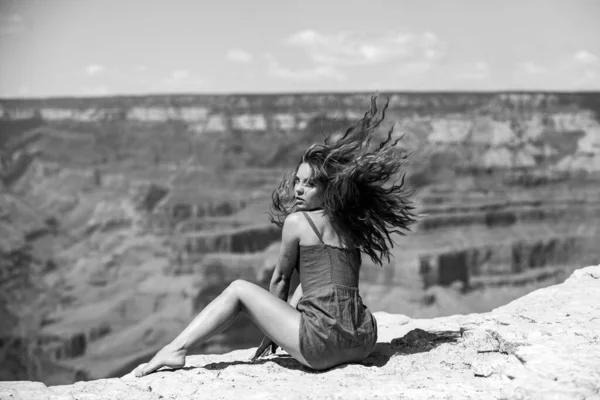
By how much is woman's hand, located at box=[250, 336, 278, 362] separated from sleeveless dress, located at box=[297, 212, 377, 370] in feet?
1.75

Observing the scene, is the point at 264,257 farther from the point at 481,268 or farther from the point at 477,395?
the point at 477,395

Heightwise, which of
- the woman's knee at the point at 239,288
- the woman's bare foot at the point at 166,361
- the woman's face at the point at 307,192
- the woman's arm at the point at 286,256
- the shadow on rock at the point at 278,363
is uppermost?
the woman's face at the point at 307,192

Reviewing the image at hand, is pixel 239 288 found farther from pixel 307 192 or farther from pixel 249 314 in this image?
pixel 307 192

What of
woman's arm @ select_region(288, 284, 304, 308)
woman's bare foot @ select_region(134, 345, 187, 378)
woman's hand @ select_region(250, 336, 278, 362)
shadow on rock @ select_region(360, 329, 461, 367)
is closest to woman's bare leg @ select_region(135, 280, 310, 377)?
woman's bare foot @ select_region(134, 345, 187, 378)

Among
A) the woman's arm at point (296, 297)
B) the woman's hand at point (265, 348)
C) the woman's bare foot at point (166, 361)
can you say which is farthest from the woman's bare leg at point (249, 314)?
the woman's hand at point (265, 348)

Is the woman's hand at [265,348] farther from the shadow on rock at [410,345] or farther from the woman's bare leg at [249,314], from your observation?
the shadow on rock at [410,345]

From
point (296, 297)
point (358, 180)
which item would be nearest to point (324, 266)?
point (296, 297)

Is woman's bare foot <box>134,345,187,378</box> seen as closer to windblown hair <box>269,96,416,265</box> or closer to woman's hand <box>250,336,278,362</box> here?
woman's hand <box>250,336,278,362</box>

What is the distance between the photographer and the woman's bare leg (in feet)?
15.7

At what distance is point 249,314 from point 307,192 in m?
0.91

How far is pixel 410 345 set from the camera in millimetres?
5570

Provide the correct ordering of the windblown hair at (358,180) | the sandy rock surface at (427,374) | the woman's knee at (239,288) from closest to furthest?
the sandy rock surface at (427,374)
the woman's knee at (239,288)
the windblown hair at (358,180)

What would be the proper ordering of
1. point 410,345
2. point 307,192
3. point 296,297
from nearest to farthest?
1. point 307,192
2. point 296,297
3. point 410,345

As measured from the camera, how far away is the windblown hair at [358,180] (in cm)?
504
